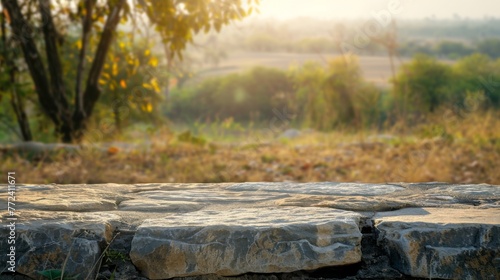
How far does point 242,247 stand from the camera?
181 cm

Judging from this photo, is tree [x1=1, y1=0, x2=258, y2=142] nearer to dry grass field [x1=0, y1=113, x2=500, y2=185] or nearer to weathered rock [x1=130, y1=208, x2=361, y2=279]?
dry grass field [x1=0, y1=113, x2=500, y2=185]

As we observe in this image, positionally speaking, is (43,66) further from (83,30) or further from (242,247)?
(242,247)

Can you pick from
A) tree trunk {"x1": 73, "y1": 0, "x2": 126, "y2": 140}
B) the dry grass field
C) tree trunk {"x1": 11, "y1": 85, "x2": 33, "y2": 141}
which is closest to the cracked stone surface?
the dry grass field

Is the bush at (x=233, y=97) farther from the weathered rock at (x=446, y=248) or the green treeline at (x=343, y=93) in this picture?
the weathered rock at (x=446, y=248)

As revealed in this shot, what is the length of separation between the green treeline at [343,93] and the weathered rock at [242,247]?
557cm

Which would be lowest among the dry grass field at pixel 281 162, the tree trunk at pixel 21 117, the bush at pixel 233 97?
the bush at pixel 233 97

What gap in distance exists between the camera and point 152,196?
248 cm

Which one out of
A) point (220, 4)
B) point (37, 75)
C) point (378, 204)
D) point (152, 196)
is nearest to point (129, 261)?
point (152, 196)

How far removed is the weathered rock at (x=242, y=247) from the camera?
1813 millimetres

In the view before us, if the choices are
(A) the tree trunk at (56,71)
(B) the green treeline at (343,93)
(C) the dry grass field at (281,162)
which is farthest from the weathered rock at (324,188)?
(A) the tree trunk at (56,71)

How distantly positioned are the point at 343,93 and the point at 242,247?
45.7ft

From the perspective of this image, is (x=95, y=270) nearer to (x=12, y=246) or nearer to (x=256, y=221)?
(x=12, y=246)

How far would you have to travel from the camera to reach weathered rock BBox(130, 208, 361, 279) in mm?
1813

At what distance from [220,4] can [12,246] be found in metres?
4.94
